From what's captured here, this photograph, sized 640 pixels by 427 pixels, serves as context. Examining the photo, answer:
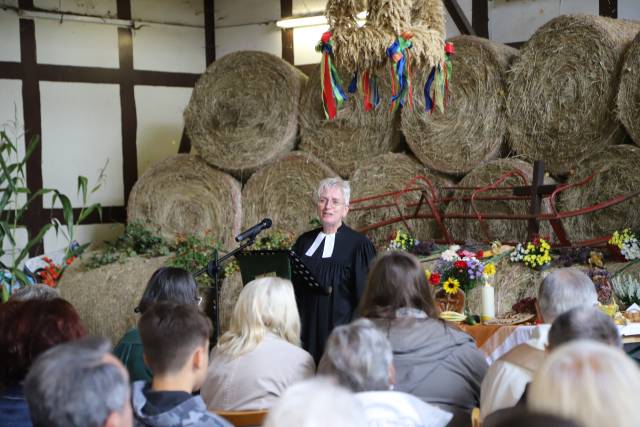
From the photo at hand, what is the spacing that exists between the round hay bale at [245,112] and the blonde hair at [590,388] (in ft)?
18.2

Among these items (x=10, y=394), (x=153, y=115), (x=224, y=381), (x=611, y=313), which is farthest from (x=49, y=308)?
(x=153, y=115)

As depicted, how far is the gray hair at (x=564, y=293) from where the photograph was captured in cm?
271

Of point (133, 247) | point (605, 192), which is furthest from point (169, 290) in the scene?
point (133, 247)

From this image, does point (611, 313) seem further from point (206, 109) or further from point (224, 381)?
point (206, 109)

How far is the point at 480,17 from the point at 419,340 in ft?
16.0

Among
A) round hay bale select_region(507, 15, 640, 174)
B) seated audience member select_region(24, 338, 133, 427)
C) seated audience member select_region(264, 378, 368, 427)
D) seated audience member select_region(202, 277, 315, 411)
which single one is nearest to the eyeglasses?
seated audience member select_region(202, 277, 315, 411)

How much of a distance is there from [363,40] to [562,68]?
186cm

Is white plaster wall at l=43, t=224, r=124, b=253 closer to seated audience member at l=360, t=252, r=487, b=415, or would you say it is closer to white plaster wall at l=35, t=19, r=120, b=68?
white plaster wall at l=35, t=19, r=120, b=68

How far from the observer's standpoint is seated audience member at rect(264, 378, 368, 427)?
1458mm

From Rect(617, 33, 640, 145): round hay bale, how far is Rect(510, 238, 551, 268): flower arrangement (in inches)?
36.0

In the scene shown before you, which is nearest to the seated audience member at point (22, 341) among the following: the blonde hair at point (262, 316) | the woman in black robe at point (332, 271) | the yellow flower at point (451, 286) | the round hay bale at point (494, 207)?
the blonde hair at point (262, 316)

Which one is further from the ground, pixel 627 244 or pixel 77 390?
pixel 77 390

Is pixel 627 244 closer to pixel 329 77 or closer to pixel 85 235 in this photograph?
pixel 329 77

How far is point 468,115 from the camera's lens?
245 inches
